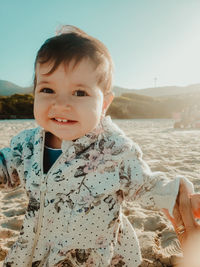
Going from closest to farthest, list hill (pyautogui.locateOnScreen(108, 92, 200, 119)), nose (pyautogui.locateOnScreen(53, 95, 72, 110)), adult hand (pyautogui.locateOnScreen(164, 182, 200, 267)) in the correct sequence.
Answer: adult hand (pyautogui.locateOnScreen(164, 182, 200, 267))
nose (pyautogui.locateOnScreen(53, 95, 72, 110))
hill (pyautogui.locateOnScreen(108, 92, 200, 119))

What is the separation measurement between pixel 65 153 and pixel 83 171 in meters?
0.14

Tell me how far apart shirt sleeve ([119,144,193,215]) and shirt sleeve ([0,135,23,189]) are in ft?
1.96

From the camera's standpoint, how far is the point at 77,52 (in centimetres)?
122

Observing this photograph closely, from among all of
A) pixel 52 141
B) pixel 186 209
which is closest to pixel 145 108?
pixel 52 141

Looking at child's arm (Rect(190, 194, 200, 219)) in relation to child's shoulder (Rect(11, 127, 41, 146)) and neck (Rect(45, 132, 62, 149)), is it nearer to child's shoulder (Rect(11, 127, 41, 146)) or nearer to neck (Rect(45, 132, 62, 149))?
neck (Rect(45, 132, 62, 149))

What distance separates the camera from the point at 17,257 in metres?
1.23

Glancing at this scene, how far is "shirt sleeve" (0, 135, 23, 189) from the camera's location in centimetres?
132

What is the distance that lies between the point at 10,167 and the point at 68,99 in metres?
0.53

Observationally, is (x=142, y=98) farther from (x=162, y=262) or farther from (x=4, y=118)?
(x=162, y=262)

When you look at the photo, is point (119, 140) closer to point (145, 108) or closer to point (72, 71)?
point (72, 71)

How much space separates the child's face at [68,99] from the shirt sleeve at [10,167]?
283 mm

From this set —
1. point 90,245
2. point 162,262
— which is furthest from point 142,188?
point 162,262

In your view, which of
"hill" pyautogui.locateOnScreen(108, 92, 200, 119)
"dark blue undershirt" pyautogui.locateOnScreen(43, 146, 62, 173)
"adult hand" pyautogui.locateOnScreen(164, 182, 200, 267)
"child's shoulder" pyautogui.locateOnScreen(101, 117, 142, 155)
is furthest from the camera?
"hill" pyautogui.locateOnScreen(108, 92, 200, 119)

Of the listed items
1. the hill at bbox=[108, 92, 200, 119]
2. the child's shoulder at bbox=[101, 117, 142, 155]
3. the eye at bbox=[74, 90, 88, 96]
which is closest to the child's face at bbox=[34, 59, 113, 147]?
the eye at bbox=[74, 90, 88, 96]
